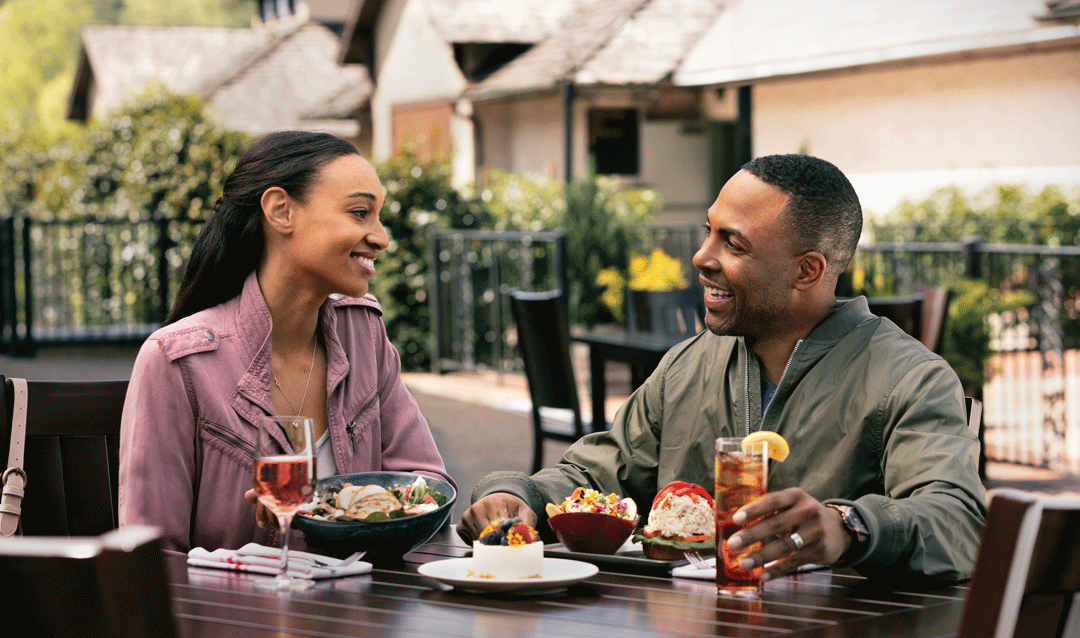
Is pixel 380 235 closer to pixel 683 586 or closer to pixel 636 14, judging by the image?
pixel 683 586

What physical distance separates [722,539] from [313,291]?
1258mm

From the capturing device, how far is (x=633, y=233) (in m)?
12.3

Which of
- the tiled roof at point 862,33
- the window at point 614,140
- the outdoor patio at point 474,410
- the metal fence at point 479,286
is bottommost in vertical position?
the outdoor patio at point 474,410

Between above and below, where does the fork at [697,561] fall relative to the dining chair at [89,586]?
below

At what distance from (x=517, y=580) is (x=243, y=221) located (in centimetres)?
125

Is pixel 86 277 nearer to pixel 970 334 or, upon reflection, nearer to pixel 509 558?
pixel 970 334

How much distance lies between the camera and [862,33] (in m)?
12.3

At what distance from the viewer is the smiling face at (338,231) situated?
265 centimetres

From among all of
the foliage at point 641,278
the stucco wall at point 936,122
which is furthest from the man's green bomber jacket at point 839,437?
the stucco wall at point 936,122

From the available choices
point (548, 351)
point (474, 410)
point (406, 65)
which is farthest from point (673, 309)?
point (406, 65)

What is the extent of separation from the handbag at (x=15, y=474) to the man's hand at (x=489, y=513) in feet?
3.11

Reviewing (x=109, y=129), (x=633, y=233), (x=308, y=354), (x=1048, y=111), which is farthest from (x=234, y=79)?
(x=308, y=354)

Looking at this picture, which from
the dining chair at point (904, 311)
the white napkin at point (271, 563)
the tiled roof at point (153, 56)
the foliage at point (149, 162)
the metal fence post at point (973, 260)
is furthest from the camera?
the tiled roof at point (153, 56)

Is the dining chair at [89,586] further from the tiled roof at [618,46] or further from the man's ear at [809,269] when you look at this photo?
the tiled roof at [618,46]
